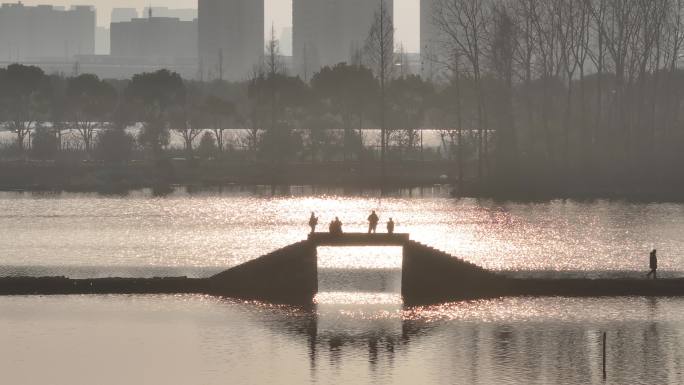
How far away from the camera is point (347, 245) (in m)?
75.6

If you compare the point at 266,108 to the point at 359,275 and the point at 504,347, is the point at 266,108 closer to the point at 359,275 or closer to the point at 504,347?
the point at 359,275

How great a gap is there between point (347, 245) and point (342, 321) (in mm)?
6908

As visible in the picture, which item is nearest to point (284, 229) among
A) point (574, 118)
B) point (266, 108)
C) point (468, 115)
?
point (574, 118)

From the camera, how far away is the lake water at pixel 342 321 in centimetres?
5916

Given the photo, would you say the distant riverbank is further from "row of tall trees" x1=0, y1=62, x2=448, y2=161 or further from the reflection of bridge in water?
the reflection of bridge in water

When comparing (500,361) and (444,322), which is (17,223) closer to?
(444,322)

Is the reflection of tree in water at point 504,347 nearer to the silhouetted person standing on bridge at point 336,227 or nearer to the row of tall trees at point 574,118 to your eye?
the silhouetted person standing on bridge at point 336,227

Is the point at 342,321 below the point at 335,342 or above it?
above

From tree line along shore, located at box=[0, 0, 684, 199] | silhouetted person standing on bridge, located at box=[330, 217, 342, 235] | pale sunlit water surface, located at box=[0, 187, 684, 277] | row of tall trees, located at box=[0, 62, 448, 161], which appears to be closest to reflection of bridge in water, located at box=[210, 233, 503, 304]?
silhouetted person standing on bridge, located at box=[330, 217, 342, 235]

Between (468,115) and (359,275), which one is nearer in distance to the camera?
(359,275)

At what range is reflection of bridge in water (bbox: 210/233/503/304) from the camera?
74.6 metres

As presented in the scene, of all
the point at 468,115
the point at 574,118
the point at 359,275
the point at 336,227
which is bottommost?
the point at 359,275

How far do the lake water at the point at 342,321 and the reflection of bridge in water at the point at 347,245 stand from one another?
4.28ft

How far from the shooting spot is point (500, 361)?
60.3m
